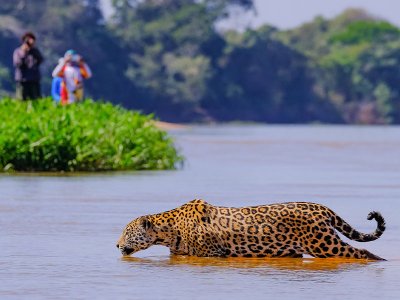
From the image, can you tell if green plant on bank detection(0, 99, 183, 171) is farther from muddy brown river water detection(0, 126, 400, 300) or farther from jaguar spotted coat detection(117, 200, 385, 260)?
jaguar spotted coat detection(117, 200, 385, 260)

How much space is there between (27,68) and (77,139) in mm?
6073

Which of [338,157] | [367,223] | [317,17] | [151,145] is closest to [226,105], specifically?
[317,17]

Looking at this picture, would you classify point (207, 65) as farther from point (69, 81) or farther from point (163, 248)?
point (163, 248)

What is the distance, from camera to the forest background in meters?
109

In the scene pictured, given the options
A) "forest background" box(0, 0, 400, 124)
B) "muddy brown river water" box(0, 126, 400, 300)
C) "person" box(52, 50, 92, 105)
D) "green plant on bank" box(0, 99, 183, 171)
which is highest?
"forest background" box(0, 0, 400, 124)

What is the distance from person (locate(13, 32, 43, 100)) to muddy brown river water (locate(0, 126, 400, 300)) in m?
3.88

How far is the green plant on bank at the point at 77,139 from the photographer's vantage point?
2334cm

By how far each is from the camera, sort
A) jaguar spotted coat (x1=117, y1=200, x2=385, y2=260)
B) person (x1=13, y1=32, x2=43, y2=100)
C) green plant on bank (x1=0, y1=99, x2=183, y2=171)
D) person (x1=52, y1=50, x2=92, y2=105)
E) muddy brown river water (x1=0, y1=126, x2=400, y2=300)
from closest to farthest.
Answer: muddy brown river water (x1=0, y1=126, x2=400, y2=300), jaguar spotted coat (x1=117, y1=200, x2=385, y2=260), green plant on bank (x1=0, y1=99, x2=183, y2=171), person (x1=13, y1=32, x2=43, y2=100), person (x1=52, y1=50, x2=92, y2=105)

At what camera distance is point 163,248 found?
1266 cm

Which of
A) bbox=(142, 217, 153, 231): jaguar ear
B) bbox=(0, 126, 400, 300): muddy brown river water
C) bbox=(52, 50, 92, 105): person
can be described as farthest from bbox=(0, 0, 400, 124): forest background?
bbox=(142, 217, 153, 231): jaguar ear

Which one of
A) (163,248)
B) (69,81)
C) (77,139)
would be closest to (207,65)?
(69,81)

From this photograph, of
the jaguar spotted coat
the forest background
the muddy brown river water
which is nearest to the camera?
the muddy brown river water

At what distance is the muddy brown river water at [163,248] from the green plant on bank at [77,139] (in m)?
0.67

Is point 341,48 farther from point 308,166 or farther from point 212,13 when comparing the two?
point 308,166
